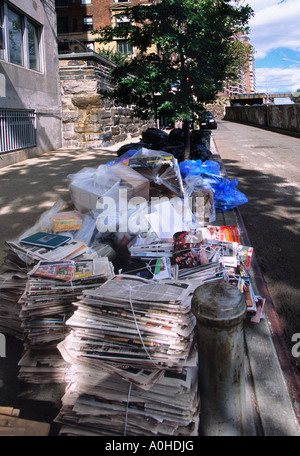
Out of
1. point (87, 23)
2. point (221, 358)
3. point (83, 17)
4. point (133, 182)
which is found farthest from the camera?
point (87, 23)

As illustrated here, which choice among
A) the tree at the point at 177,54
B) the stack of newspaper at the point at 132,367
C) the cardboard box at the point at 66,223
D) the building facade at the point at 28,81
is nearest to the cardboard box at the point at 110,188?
the cardboard box at the point at 66,223

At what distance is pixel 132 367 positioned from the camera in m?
1.83

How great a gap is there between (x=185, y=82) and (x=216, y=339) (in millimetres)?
6061

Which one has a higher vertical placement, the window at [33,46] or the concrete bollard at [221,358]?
the window at [33,46]

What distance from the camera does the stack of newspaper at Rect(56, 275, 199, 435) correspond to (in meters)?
1.75

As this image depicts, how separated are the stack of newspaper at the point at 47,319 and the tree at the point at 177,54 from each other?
491 cm

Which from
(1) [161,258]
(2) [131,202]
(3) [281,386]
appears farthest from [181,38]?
(3) [281,386]

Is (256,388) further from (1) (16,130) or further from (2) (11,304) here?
(1) (16,130)

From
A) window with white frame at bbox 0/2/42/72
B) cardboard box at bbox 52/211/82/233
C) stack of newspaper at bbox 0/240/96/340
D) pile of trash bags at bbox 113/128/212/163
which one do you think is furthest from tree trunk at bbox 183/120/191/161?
window with white frame at bbox 0/2/42/72

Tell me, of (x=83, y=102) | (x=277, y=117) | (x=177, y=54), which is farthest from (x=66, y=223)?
(x=277, y=117)

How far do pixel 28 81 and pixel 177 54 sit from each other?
4.96 meters

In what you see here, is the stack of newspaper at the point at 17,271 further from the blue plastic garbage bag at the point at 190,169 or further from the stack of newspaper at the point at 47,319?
the blue plastic garbage bag at the point at 190,169

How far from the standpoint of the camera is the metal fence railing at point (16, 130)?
8.71 m

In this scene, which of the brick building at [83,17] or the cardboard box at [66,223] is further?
the brick building at [83,17]
